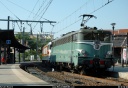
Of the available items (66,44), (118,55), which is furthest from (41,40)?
(66,44)

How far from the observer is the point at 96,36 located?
24.6m

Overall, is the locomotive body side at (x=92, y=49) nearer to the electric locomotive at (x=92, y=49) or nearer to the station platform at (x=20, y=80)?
the electric locomotive at (x=92, y=49)

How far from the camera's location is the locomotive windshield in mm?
24302

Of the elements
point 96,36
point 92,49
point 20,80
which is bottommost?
point 20,80

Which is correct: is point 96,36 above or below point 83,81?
above

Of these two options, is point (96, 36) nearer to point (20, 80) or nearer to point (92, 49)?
point (92, 49)

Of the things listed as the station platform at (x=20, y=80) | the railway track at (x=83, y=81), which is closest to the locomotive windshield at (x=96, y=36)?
the railway track at (x=83, y=81)

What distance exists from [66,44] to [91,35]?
429 centimetres

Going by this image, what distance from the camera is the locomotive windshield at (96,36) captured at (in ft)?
79.7

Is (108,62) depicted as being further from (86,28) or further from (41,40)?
(41,40)

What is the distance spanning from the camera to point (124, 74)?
23.3 meters

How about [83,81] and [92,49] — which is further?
[92,49]

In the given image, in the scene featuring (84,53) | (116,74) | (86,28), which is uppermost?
(86,28)

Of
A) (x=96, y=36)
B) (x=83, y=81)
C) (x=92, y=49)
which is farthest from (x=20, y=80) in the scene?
(x=96, y=36)
